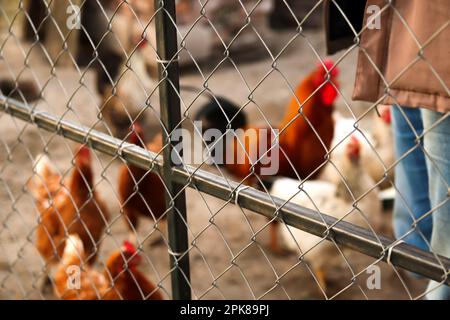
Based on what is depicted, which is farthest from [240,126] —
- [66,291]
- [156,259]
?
[66,291]

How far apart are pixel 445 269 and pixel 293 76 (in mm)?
4418

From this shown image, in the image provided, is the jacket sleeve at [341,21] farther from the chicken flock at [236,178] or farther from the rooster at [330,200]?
the rooster at [330,200]

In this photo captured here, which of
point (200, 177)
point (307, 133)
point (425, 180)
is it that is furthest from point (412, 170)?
point (307, 133)

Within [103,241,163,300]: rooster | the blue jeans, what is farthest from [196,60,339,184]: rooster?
[103,241,163,300]: rooster

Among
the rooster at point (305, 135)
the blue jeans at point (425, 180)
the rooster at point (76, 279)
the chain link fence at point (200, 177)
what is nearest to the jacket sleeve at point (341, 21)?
the chain link fence at point (200, 177)

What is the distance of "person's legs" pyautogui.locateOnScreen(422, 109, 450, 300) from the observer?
150 centimetres

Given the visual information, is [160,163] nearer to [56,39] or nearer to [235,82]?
[235,82]

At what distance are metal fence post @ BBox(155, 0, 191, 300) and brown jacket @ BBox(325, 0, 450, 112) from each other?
1.59ft

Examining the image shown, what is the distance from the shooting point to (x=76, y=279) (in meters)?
2.16

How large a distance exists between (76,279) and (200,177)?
0.90 metres

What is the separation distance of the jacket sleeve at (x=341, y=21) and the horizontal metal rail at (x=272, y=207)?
482 mm

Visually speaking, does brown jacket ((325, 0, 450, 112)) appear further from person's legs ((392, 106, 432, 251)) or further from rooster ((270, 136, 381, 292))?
rooster ((270, 136, 381, 292))

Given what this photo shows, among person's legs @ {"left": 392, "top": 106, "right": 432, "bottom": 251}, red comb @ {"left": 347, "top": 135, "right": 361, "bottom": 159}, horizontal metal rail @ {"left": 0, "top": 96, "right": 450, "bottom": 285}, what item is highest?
red comb @ {"left": 347, "top": 135, "right": 361, "bottom": 159}
